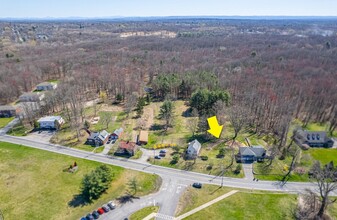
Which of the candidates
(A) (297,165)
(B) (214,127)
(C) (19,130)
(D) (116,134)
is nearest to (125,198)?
(D) (116,134)

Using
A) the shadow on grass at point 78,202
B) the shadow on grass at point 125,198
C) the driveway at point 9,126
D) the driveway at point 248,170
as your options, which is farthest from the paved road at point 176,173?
the driveway at point 9,126

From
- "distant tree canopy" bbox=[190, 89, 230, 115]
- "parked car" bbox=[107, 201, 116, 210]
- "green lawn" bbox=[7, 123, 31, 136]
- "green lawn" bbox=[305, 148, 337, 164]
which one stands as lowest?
"green lawn" bbox=[305, 148, 337, 164]

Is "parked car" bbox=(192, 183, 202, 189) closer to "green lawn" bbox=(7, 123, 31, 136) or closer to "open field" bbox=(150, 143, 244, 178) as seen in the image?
"open field" bbox=(150, 143, 244, 178)

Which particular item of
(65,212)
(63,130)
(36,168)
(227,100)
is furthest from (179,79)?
(65,212)

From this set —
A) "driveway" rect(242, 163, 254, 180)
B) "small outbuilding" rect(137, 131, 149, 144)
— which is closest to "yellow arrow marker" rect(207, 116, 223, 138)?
"driveway" rect(242, 163, 254, 180)

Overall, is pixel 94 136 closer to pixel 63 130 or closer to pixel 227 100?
pixel 63 130

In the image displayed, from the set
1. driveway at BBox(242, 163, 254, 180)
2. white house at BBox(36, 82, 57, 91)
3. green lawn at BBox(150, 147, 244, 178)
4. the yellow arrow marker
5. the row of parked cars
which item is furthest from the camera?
white house at BBox(36, 82, 57, 91)

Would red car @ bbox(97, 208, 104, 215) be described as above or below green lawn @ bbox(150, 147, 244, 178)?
above
